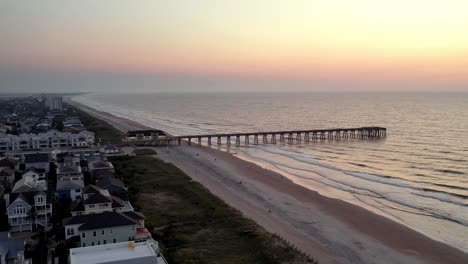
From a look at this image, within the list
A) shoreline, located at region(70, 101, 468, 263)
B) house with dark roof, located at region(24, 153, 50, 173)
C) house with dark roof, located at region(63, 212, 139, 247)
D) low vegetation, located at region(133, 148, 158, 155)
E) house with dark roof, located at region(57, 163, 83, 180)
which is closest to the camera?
house with dark roof, located at region(63, 212, 139, 247)

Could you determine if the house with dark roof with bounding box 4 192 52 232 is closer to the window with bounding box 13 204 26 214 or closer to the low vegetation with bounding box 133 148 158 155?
the window with bounding box 13 204 26 214

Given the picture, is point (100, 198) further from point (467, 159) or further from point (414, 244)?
point (467, 159)

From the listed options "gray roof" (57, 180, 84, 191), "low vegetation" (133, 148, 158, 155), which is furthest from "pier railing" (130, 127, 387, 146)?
"gray roof" (57, 180, 84, 191)

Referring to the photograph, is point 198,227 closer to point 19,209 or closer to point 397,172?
point 19,209

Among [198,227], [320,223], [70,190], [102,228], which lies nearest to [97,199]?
[102,228]

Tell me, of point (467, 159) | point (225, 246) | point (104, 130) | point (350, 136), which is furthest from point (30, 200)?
point (350, 136)

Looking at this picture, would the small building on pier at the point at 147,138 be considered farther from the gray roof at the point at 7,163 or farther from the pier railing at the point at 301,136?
the gray roof at the point at 7,163
